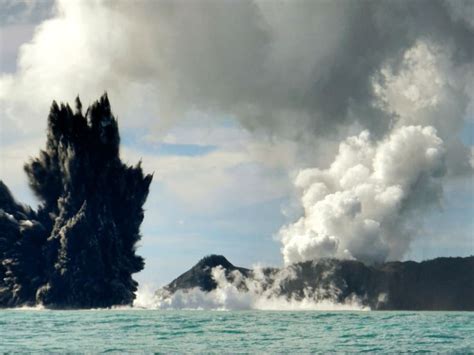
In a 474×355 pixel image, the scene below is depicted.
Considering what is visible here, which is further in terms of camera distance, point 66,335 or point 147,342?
point 66,335

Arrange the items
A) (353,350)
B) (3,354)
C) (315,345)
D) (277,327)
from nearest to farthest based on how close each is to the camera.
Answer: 1. (3,354)
2. (353,350)
3. (315,345)
4. (277,327)

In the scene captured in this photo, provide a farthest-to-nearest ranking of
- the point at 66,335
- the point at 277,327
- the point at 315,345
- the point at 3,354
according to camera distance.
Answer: the point at 277,327 < the point at 66,335 < the point at 315,345 < the point at 3,354

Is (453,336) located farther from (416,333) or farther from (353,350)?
(353,350)

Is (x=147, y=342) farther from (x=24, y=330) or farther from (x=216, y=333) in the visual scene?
(x=24, y=330)

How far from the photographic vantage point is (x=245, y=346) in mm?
83938

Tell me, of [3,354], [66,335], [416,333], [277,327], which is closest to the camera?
[3,354]

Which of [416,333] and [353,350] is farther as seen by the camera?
[416,333]

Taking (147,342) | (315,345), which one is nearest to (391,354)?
(315,345)

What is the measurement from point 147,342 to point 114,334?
53.1ft

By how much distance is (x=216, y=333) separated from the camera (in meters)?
104

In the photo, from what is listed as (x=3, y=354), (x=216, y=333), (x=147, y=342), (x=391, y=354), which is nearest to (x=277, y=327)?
(x=216, y=333)

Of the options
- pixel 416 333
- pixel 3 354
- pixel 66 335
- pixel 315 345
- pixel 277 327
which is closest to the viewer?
pixel 3 354

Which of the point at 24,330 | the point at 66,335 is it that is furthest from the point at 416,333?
the point at 24,330

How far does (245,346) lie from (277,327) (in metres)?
37.4
